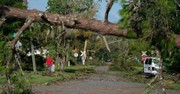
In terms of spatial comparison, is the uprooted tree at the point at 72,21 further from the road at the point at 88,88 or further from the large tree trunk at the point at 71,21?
the road at the point at 88,88

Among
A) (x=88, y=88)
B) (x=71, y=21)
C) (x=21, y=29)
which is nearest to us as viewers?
(x=21, y=29)

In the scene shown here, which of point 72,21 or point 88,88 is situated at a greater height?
point 72,21

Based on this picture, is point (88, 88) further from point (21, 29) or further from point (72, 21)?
point (21, 29)

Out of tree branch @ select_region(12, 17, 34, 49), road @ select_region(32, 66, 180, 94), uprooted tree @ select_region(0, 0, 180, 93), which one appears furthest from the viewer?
road @ select_region(32, 66, 180, 94)

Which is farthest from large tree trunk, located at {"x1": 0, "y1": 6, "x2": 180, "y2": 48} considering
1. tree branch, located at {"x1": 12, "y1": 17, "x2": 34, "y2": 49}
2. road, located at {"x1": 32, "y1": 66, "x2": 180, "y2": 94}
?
road, located at {"x1": 32, "y1": 66, "x2": 180, "y2": 94}

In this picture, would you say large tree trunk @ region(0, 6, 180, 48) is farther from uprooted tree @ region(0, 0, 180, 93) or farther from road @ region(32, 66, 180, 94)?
road @ region(32, 66, 180, 94)

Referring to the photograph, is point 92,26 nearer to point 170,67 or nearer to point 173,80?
point 173,80

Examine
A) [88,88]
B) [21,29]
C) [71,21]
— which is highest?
[71,21]

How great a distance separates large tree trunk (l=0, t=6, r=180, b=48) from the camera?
302 inches

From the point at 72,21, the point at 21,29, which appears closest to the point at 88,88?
the point at 72,21

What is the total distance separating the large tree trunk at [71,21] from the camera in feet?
25.2

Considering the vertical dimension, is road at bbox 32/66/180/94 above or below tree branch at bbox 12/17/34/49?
below

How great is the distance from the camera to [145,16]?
7.23 m

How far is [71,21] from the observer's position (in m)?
7.70
